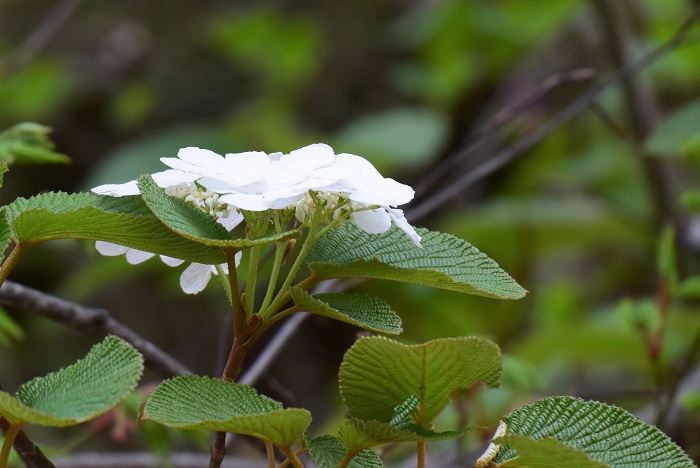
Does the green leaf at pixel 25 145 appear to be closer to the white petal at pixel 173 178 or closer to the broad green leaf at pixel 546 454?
the white petal at pixel 173 178

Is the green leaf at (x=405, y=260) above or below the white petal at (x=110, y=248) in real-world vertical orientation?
above

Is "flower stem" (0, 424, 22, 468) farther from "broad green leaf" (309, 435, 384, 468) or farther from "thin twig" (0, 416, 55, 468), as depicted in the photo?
"broad green leaf" (309, 435, 384, 468)

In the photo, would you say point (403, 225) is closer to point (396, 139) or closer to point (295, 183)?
point (295, 183)

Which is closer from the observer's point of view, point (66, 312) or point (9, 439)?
point (9, 439)

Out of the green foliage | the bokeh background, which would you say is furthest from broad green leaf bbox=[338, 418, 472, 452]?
the green foliage

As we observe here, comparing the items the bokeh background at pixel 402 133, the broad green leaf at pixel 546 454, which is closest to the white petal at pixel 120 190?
the broad green leaf at pixel 546 454

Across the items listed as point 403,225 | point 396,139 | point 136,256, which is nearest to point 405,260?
point 403,225

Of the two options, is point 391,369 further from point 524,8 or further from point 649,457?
point 524,8
